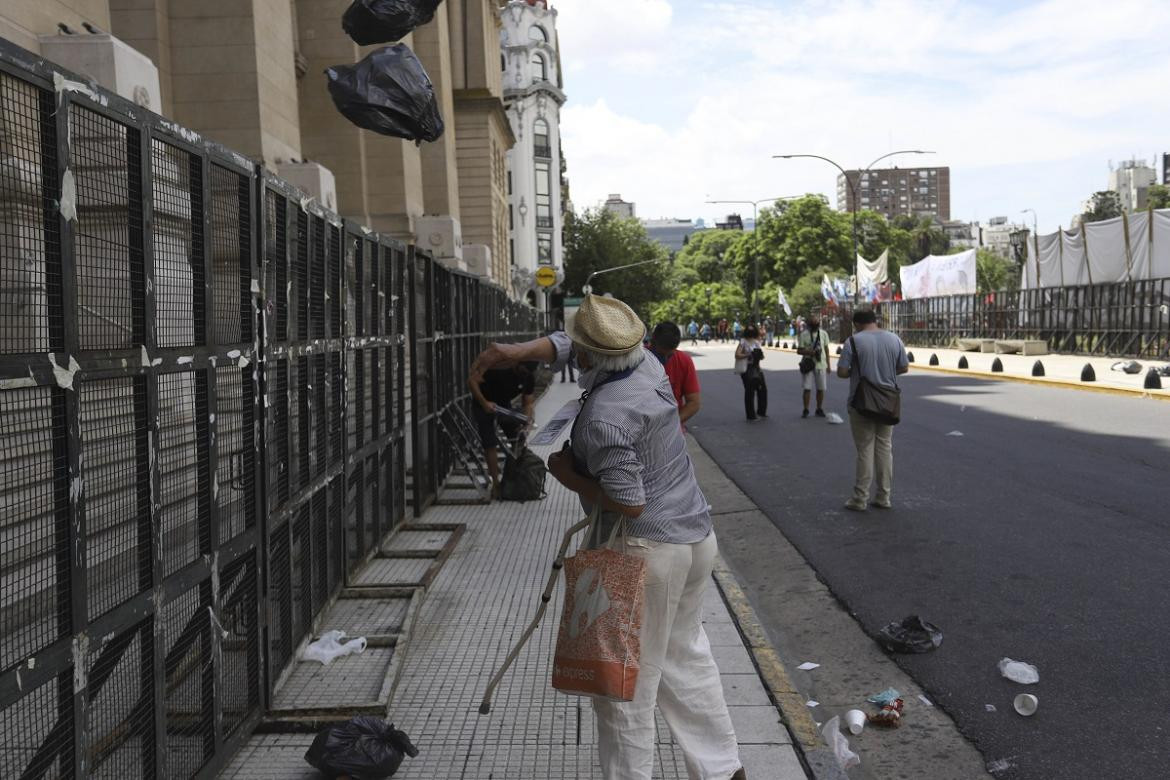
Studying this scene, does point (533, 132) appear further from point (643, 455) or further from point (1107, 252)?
point (643, 455)

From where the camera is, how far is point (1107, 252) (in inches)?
1403

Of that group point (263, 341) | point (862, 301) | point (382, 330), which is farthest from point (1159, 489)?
point (862, 301)

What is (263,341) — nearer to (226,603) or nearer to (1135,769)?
(226,603)

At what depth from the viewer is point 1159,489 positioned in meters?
9.76

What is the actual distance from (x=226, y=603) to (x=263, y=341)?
112 centimetres

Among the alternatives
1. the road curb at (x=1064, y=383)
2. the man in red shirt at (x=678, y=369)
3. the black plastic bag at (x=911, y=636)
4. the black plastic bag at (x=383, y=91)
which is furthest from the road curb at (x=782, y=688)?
the road curb at (x=1064, y=383)

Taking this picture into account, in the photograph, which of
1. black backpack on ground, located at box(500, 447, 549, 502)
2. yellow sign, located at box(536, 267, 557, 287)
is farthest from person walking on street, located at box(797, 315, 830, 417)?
black backpack on ground, located at box(500, 447, 549, 502)

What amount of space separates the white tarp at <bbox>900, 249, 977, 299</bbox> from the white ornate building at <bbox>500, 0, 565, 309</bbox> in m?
24.0

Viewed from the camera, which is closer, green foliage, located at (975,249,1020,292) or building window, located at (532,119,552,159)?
building window, located at (532,119,552,159)

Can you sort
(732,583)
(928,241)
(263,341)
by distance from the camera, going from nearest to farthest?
1. (263,341)
2. (732,583)
3. (928,241)

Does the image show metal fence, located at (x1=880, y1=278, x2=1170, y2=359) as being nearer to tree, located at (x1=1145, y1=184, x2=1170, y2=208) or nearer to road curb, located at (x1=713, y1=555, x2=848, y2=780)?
road curb, located at (x1=713, y1=555, x2=848, y2=780)

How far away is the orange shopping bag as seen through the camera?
3324 mm

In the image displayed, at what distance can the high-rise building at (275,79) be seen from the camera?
7.18 m

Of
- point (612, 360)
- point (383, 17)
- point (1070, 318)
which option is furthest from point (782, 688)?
point (1070, 318)
